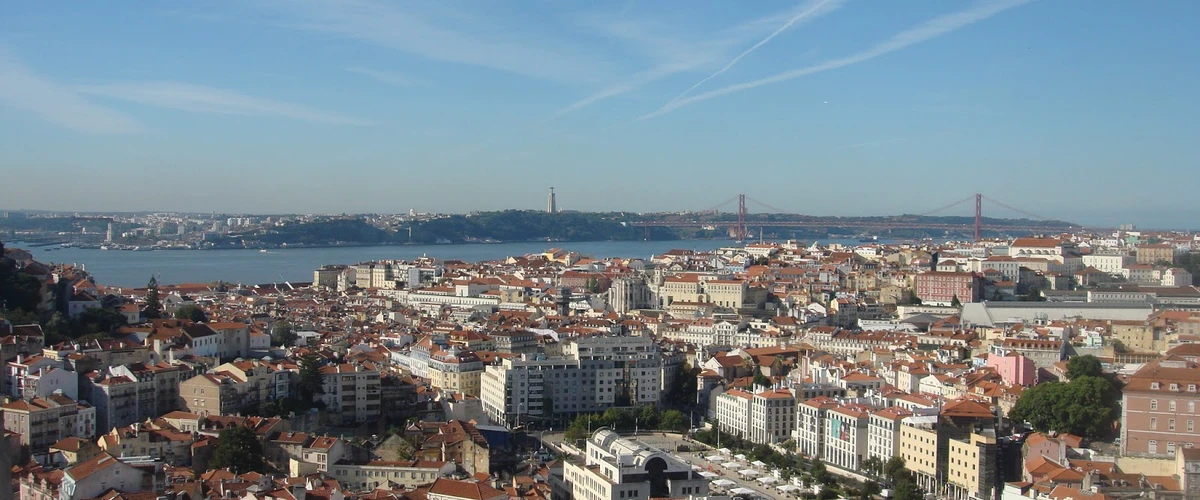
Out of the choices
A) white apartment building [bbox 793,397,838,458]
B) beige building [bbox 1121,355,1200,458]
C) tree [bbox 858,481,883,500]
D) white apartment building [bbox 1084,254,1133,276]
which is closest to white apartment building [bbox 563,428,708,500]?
tree [bbox 858,481,883,500]

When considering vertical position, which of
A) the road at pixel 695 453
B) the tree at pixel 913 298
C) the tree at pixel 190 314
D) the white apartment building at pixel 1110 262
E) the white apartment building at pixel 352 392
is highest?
the white apartment building at pixel 1110 262

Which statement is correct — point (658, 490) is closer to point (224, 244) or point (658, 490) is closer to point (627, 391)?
point (627, 391)

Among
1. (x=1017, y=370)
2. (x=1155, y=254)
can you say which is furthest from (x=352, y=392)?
(x=1155, y=254)

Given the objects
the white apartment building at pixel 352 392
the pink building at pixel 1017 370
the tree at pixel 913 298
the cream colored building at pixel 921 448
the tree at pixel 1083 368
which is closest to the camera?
the cream colored building at pixel 921 448

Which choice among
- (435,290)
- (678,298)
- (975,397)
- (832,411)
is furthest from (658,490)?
(435,290)

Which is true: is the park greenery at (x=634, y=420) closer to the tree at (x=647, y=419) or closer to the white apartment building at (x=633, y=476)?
the tree at (x=647, y=419)

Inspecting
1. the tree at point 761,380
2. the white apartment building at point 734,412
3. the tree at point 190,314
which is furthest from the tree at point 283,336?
the tree at point 761,380

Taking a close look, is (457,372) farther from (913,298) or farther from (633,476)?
(913,298)

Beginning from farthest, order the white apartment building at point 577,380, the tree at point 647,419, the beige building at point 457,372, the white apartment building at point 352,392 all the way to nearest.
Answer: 1. the beige building at point 457,372
2. the white apartment building at point 577,380
3. the tree at point 647,419
4. the white apartment building at point 352,392
